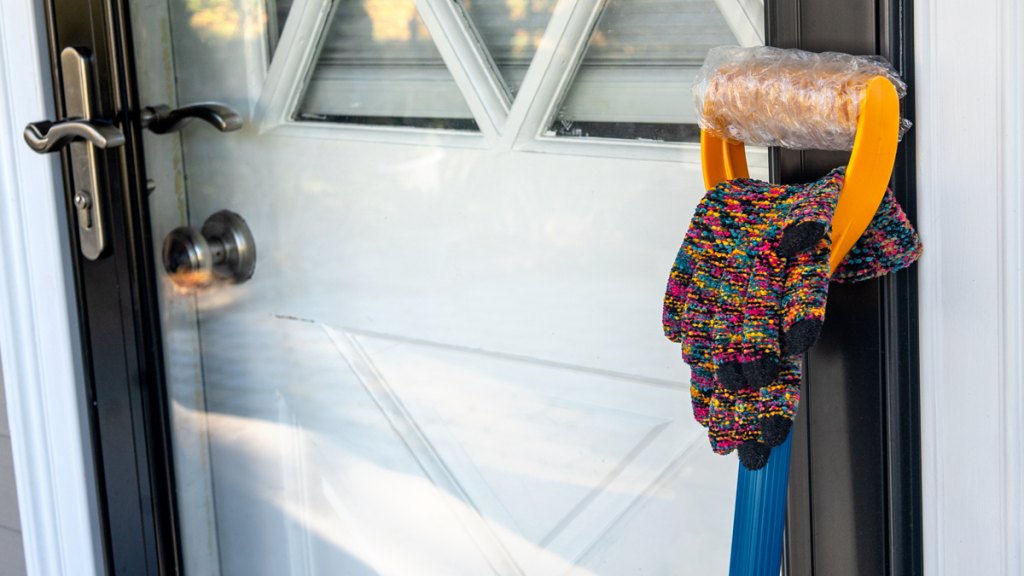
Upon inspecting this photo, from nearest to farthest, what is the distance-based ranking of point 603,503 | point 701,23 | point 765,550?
point 765,550
point 701,23
point 603,503

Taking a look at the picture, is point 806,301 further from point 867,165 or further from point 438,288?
point 438,288

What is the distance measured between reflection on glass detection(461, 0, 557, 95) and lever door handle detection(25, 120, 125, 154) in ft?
1.55

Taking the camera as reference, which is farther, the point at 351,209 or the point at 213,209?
the point at 213,209

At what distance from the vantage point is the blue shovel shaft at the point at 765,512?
851mm

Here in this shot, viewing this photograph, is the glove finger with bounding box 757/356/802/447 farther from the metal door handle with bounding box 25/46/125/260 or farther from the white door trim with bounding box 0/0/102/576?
the white door trim with bounding box 0/0/102/576

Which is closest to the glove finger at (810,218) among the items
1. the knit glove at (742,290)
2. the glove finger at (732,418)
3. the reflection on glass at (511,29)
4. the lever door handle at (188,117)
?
the knit glove at (742,290)

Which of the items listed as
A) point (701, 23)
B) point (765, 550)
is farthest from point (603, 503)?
point (701, 23)

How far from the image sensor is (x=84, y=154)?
1.34 metres

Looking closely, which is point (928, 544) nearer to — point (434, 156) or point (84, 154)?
point (434, 156)

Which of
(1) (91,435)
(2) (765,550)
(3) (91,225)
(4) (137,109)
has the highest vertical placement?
(4) (137,109)

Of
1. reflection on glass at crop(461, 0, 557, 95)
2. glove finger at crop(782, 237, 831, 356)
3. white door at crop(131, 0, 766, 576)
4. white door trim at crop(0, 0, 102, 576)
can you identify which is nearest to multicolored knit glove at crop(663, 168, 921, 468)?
glove finger at crop(782, 237, 831, 356)

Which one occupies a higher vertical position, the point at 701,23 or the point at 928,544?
the point at 701,23

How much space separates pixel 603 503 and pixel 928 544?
0.38 meters

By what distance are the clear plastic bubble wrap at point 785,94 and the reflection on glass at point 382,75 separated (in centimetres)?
38
